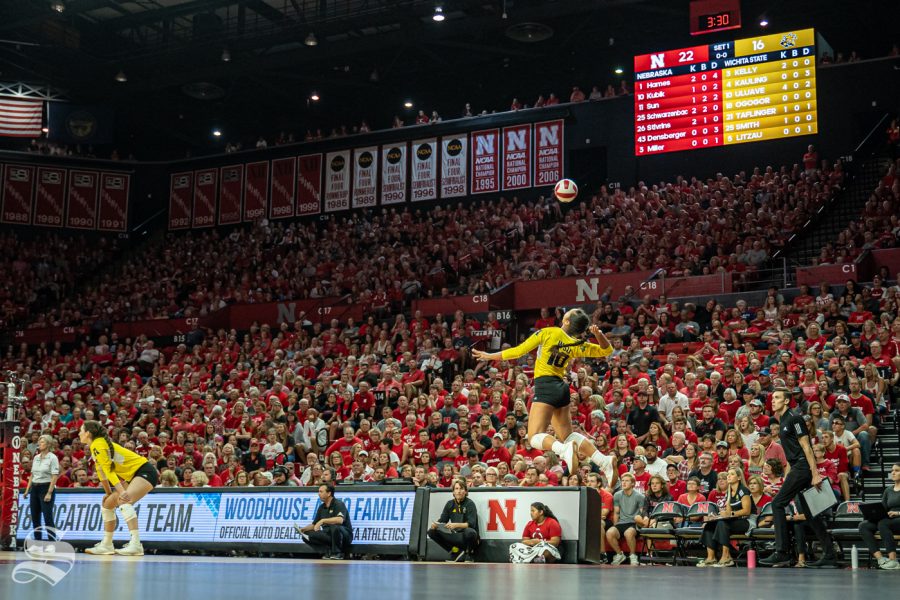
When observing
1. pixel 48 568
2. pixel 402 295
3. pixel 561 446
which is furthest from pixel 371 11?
pixel 48 568

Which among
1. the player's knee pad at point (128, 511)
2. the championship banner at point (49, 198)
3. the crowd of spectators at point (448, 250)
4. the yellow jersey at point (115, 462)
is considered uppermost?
the championship banner at point (49, 198)

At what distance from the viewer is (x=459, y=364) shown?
75.2ft

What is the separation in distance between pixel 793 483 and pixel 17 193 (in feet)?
118

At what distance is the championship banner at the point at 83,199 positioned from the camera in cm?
4025

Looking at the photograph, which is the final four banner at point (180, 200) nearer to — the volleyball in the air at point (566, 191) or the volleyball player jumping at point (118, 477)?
the volleyball in the air at point (566, 191)

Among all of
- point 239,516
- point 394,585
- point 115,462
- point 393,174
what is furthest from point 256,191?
point 394,585

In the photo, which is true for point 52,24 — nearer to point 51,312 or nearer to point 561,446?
point 51,312

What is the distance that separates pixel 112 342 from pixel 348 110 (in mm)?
14543

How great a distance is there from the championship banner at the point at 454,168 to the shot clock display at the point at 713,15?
961 centimetres

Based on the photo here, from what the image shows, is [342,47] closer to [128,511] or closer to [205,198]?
[205,198]

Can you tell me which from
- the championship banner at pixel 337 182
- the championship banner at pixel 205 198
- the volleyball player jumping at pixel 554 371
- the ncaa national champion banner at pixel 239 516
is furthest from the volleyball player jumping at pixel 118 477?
the championship banner at pixel 205 198

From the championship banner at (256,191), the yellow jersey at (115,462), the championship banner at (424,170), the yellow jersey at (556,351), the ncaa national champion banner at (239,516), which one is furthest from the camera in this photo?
the championship banner at (256,191)

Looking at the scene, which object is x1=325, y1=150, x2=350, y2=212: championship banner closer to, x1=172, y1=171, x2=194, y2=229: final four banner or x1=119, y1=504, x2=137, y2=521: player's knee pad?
x1=172, y1=171, x2=194, y2=229: final four banner

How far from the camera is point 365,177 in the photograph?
3700 cm
